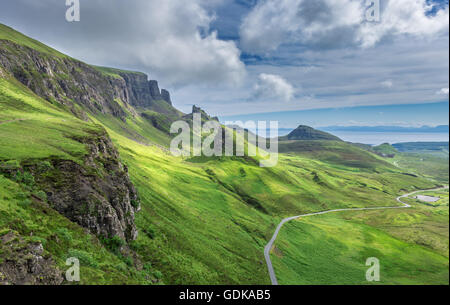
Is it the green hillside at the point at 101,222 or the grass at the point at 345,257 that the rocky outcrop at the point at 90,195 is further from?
the grass at the point at 345,257

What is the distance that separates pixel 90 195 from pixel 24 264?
60.4 ft

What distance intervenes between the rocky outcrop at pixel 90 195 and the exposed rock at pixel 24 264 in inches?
478

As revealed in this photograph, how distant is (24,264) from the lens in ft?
75.7

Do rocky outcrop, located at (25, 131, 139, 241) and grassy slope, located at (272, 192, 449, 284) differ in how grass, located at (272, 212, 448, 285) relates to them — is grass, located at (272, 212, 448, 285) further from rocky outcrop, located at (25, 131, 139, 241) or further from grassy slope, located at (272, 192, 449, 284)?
rocky outcrop, located at (25, 131, 139, 241)

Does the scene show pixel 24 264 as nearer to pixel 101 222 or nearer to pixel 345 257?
pixel 101 222

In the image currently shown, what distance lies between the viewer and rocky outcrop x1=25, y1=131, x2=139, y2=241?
3757 cm

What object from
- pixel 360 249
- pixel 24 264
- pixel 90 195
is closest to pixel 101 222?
pixel 90 195

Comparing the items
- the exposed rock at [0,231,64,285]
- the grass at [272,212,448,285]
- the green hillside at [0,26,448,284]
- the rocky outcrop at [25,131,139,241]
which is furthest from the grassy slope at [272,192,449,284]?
the exposed rock at [0,231,64,285]
